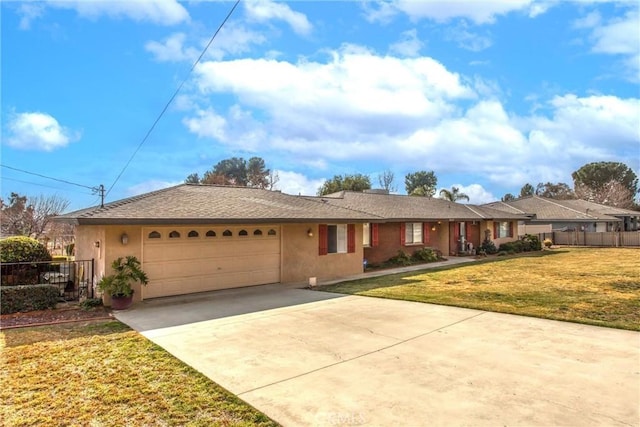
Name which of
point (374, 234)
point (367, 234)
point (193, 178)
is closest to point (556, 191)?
point (193, 178)

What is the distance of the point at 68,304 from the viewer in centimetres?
948

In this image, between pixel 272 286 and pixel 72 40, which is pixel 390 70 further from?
pixel 72 40

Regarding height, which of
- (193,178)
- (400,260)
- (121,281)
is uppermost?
(193,178)

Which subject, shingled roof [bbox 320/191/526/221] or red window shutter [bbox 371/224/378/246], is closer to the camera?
red window shutter [bbox 371/224/378/246]

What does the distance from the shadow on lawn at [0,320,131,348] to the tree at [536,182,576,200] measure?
66.8 m

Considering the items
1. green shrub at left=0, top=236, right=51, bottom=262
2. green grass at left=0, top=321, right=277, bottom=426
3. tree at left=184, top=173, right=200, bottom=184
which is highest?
tree at left=184, top=173, right=200, bottom=184

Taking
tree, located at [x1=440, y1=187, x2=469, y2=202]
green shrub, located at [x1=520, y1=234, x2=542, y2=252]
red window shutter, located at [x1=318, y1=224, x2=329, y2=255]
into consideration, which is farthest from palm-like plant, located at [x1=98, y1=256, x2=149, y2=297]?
tree, located at [x1=440, y1=187, x2=469, y2=202]

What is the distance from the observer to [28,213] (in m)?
26.2

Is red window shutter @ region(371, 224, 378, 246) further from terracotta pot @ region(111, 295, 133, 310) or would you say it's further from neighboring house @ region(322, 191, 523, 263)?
terracotta pot @ region(111, 295, 133, 310)

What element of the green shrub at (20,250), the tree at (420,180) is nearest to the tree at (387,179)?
the tree at (420,180)

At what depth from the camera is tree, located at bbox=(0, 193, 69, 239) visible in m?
24.7

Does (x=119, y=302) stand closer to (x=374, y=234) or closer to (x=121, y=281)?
(x=121, y=281)

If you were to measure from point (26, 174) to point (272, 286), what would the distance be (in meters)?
20.5

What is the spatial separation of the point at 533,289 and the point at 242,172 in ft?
152
